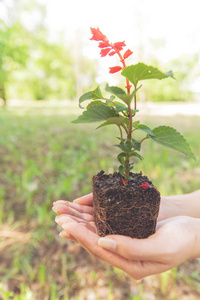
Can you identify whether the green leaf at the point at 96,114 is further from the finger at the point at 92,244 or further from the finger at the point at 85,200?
the finger at the point at 85,200

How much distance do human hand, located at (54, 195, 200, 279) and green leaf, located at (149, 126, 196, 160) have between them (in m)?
0.32

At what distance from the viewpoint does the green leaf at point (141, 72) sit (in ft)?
2.23

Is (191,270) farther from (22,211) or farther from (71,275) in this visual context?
(22,211)

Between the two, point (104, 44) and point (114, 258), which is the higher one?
point (104, 44)

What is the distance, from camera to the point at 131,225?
919 mm

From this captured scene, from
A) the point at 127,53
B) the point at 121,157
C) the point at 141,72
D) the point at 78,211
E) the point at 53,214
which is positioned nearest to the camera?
the point at 141,72

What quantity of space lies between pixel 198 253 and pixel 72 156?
2.36 meters

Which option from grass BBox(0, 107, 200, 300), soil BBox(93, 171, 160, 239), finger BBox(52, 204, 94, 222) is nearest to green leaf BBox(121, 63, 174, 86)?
soil BBox(93, 171, 160, 239)

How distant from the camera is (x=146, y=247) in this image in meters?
0.82

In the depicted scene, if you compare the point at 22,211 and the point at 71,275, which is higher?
the point at 22,211

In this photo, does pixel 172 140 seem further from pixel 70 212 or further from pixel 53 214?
pixel 53 214

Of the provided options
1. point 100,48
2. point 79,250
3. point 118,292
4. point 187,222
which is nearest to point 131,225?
point 187,222

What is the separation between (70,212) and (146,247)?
1.40 feet

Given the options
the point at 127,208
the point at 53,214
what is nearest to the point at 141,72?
the point at 127,208
